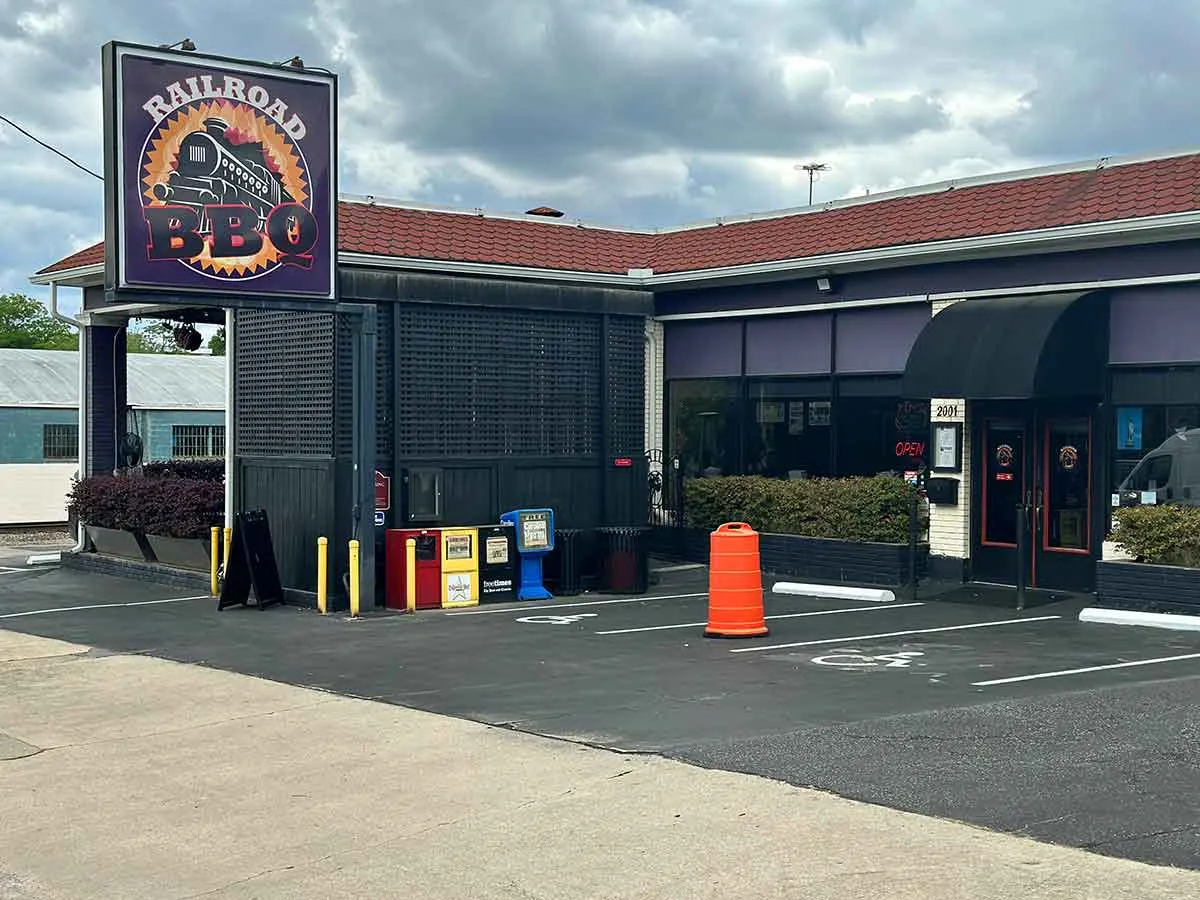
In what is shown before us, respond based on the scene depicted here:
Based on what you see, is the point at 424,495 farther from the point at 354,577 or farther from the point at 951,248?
the point at 951,248

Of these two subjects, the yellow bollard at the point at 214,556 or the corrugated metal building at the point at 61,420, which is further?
the corrugated metal building at the point at 61,420

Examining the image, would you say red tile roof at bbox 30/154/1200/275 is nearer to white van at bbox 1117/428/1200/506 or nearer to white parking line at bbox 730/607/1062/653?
white van at bbox 1117/428/1200/506

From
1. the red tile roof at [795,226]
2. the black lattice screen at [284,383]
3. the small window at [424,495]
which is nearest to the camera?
the red tile roof at [795,226]

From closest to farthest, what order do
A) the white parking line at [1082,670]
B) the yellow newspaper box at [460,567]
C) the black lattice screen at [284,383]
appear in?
the white parking line at [1082,670] < the yellow newspaper box at [460,567] < the black lattice screen at [284,383]

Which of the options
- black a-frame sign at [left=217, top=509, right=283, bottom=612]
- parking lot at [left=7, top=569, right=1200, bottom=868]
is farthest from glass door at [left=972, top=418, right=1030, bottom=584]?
black a-frame sign at [left=217, top=509, right=283, bottom=612]

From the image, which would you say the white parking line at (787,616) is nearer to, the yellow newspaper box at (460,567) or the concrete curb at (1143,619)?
the concrete curb at (1143,619)

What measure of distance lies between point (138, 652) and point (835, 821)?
9.05 meters

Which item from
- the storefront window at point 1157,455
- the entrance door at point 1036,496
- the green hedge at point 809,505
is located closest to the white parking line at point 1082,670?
the storefront window at point 1157,455

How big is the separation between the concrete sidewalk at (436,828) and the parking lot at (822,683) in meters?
0.47

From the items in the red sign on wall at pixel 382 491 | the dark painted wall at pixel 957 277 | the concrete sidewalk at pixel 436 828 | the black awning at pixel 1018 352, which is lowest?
the concrete sidewalk at pixel 436 828

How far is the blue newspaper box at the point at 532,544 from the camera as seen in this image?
18812mm

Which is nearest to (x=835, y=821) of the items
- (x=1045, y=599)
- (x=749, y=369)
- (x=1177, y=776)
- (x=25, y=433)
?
(x=1177, y=776)

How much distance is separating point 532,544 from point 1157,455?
7.67 meters

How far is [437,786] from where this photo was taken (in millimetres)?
8750
